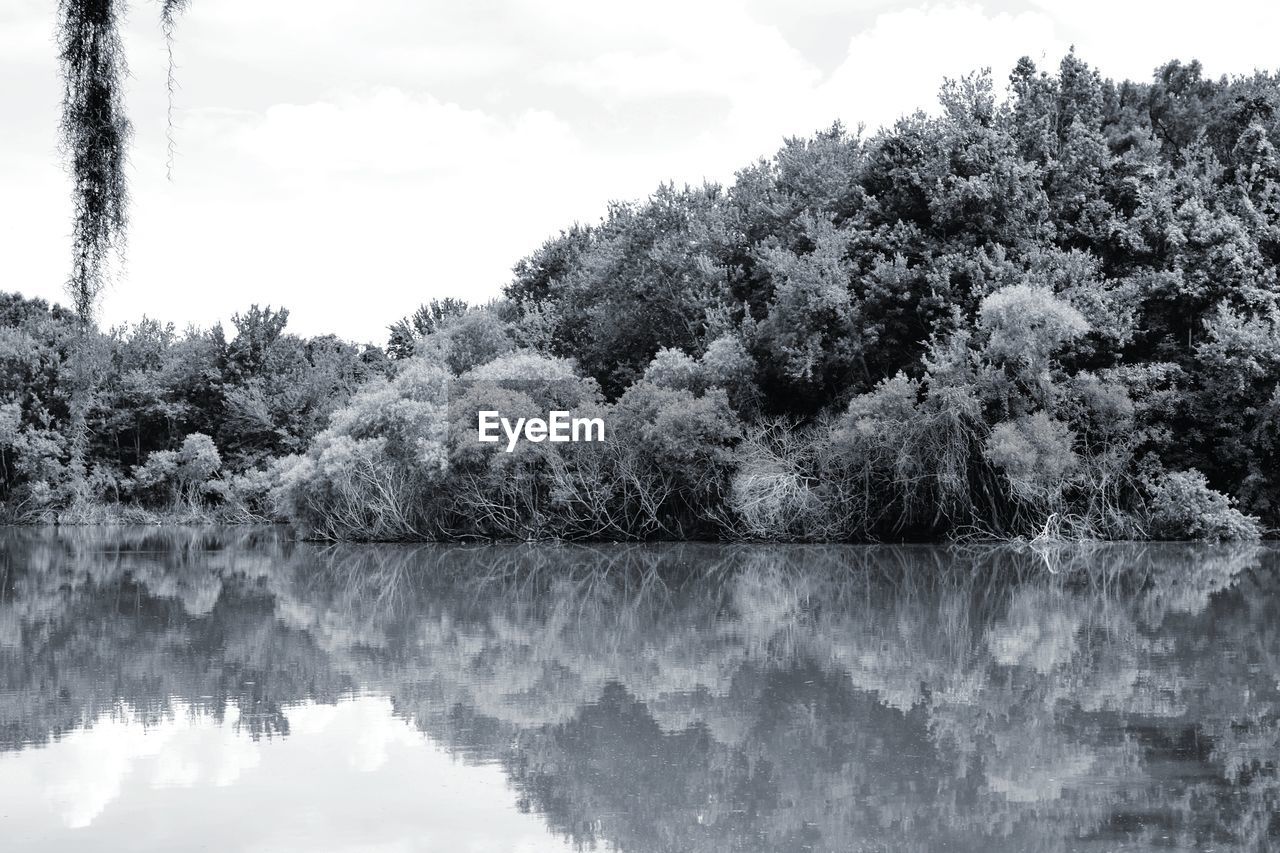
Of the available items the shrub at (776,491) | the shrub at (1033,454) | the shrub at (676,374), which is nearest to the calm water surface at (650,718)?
the shrub at (1033,454)

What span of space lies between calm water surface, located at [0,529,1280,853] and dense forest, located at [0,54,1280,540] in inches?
306

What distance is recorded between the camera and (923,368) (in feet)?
97.2

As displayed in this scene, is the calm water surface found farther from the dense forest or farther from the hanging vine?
the dense forest

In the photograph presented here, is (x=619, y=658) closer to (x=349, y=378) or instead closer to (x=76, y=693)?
(x=76, y=693)

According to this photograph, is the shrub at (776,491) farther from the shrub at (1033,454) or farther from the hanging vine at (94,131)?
the hanging vine at (94,131)

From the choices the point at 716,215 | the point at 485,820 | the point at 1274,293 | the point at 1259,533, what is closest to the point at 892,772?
the point at 485,820

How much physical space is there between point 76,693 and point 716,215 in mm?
29291

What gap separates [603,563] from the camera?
24906 millimetres

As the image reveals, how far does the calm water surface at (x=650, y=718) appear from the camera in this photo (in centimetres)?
696

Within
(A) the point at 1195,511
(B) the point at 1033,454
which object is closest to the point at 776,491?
(B) the point at 1033,454

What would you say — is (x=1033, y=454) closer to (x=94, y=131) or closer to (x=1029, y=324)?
(x=1029, y=324)

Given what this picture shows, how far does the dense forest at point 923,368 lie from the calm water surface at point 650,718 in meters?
7.78

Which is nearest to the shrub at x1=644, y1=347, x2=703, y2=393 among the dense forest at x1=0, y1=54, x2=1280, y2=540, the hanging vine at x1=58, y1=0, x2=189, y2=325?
the dense forest at x1=0, y1=54, x2=1280, y2=540

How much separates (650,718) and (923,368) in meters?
21.4
